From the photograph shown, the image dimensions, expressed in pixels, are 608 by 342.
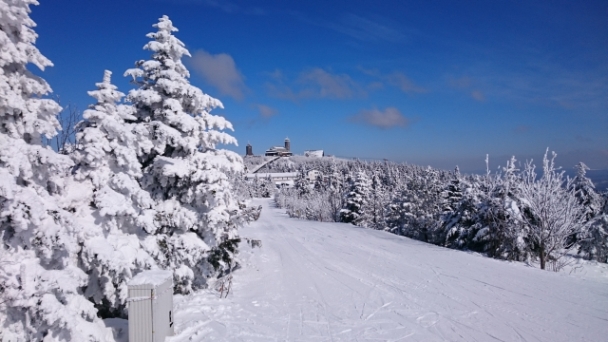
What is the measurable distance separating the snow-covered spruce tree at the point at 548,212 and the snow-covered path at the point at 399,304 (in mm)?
2783

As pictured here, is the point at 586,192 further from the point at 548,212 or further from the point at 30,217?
the point at 30,217

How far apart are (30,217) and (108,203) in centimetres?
203

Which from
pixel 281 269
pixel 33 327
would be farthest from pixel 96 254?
pixel 281 269

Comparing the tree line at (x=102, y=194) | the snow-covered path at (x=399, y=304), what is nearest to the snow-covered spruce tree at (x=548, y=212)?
the snow-covered path at (x=399, y=304)

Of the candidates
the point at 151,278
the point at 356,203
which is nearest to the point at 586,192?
the point at 356,203

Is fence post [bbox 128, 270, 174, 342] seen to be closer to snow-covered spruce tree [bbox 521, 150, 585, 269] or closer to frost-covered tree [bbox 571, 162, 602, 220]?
snow-covered spruce tree [bbox 521, 150, 585, 269]

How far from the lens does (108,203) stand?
6.95 m

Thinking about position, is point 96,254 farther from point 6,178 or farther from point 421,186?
point 421,186

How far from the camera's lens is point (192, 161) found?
10.0 m

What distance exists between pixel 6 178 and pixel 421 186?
113 ft

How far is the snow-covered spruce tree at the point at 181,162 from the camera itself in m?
9.58

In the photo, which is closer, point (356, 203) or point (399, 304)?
point (399, 304)

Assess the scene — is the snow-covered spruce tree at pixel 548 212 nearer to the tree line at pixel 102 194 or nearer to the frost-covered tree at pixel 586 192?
the tree line at pixel 102 194

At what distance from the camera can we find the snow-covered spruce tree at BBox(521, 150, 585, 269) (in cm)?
1480
